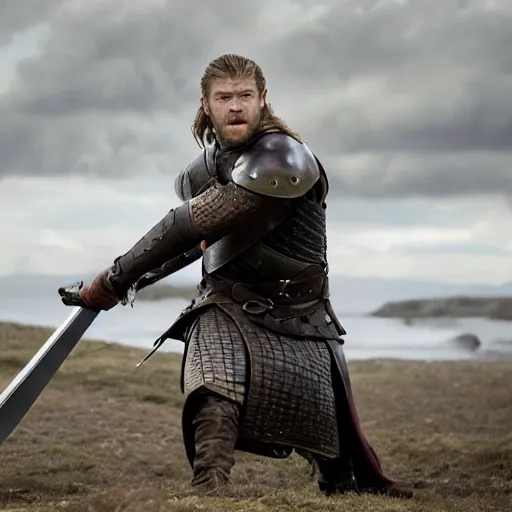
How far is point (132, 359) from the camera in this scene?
1290cm

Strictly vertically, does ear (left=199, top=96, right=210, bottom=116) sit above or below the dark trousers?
above

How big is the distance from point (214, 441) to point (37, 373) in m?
1.12

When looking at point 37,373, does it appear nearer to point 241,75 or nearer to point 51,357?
point 51,357

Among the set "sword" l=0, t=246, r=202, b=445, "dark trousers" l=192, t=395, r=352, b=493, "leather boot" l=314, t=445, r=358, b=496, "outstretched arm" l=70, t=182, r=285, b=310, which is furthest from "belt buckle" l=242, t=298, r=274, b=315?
"leather boot" l=314, t=445, r=358, b=496

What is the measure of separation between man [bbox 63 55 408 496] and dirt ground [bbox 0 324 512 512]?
10.6 inches

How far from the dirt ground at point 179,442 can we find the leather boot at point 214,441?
0.10 m

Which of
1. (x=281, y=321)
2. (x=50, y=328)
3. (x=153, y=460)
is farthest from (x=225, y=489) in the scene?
(x=50, y=328)

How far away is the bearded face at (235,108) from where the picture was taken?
178 inches

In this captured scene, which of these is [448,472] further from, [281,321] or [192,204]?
[192,204]

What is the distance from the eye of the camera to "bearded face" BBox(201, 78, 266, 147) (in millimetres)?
4531

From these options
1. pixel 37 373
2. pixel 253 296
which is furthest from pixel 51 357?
pixel 253 296

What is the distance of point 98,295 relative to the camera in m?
4.73

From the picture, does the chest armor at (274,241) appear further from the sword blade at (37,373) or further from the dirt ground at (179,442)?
the dirt ground at (179,442)

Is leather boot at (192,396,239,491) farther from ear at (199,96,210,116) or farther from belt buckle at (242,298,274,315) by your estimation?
ear at (199,96,210,116)
